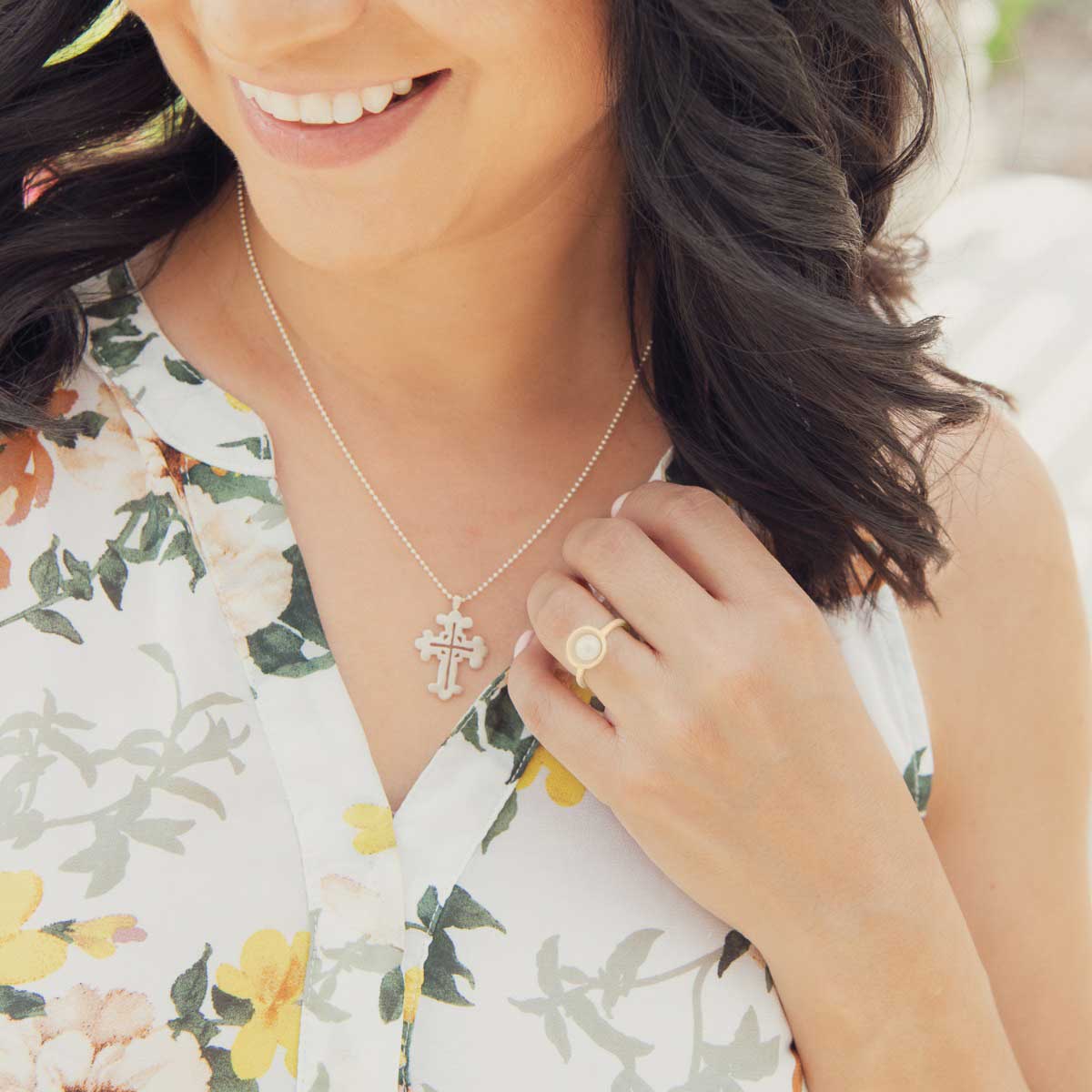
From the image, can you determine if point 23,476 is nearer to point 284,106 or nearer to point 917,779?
point 284,106

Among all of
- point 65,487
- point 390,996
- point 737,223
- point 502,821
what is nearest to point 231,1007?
point 390,996

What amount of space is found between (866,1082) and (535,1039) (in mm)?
333

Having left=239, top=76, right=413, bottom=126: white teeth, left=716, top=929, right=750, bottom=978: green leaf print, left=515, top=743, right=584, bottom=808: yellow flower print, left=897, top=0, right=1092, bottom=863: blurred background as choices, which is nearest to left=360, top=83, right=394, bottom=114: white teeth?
left=239, top=76, right=413, bottom=126: white teeth

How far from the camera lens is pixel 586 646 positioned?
131 centimetres

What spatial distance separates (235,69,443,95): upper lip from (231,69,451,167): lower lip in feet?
0.08

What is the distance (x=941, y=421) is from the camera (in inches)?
56.2

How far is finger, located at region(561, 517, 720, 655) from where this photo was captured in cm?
131

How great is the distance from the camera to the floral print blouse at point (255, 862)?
3.91 ft

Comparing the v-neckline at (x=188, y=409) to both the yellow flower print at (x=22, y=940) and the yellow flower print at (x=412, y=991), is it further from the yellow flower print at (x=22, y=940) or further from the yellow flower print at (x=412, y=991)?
the yellow flower print at (x=22, y=940)

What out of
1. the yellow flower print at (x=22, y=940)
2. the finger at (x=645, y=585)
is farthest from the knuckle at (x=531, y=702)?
the yellow flower print at (x=22, y=940)

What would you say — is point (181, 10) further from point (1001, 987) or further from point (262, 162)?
point (1001, 987)

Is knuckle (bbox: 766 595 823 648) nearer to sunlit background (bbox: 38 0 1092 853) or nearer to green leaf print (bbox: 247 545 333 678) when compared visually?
green leaf print (bbox: 247 545 333 678)

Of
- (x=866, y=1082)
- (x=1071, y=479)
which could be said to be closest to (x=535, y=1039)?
(x=866, y=1082)

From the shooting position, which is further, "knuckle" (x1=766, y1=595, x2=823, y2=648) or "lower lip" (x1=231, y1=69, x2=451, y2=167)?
"knuckle" (x1=766, y1=595, x2=823, y2=648)
